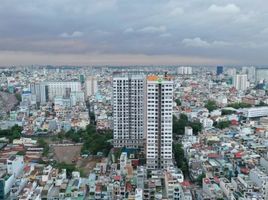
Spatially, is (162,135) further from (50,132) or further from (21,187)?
(50,132)

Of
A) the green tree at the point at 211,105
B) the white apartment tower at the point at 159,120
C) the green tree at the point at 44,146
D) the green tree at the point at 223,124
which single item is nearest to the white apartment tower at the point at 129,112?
the white apartment tower at the point at 159,120

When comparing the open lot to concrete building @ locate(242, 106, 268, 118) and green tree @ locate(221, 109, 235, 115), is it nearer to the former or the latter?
green tree @ locate(221, 109, 235, 115)

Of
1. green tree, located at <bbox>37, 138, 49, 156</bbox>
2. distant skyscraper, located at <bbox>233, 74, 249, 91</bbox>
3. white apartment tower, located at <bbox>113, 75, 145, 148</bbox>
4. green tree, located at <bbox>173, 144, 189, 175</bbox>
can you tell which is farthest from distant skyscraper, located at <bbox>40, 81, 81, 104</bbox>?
distant skyscraper, located at <bbox>233, 74, 249, 91</bbox>

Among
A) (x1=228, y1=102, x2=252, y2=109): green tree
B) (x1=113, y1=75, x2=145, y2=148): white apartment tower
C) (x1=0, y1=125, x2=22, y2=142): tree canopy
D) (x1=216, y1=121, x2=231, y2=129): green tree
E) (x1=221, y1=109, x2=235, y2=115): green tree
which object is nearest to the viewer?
(x1=113, y1=75, x2=145, y2=148): white apartment tower

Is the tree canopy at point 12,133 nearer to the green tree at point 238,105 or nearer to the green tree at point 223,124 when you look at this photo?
the green tree at point 223,124

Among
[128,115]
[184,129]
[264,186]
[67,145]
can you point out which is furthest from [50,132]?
[264,186]

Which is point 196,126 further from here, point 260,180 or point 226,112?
point 260,180
